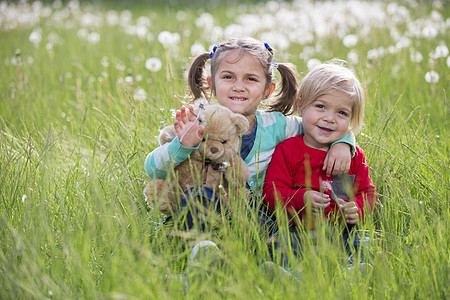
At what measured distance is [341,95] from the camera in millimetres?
2254

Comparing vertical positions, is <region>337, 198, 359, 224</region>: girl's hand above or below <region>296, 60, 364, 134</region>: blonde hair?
below

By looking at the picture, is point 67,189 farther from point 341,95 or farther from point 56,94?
point 56,94

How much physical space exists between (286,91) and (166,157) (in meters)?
0.84

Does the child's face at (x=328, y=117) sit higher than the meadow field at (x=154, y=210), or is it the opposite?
the child's face at (x=328, y=117)

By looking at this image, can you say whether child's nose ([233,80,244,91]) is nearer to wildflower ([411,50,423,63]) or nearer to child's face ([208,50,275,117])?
child's face ([208,50,275,117])

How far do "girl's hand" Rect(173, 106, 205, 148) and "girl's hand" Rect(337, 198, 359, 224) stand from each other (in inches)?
27.7

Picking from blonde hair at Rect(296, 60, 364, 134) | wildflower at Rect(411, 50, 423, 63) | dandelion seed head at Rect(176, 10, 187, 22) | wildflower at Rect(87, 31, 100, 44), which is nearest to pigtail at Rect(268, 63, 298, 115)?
blonde hair at Rect(296, 60, 364, 134)

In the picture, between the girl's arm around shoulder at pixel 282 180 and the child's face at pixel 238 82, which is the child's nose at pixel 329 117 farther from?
the child's face at pixel 238 82

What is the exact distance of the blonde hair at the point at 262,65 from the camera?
7.79 feet

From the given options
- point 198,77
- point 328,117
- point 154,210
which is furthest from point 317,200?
point 198,77

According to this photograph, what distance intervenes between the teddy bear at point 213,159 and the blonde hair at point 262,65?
39cm

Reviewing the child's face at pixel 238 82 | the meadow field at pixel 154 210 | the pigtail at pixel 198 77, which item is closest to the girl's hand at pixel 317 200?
the meadow field at pixel 154 210

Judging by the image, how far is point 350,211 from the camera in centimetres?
214

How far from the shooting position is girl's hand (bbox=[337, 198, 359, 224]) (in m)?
2.14
